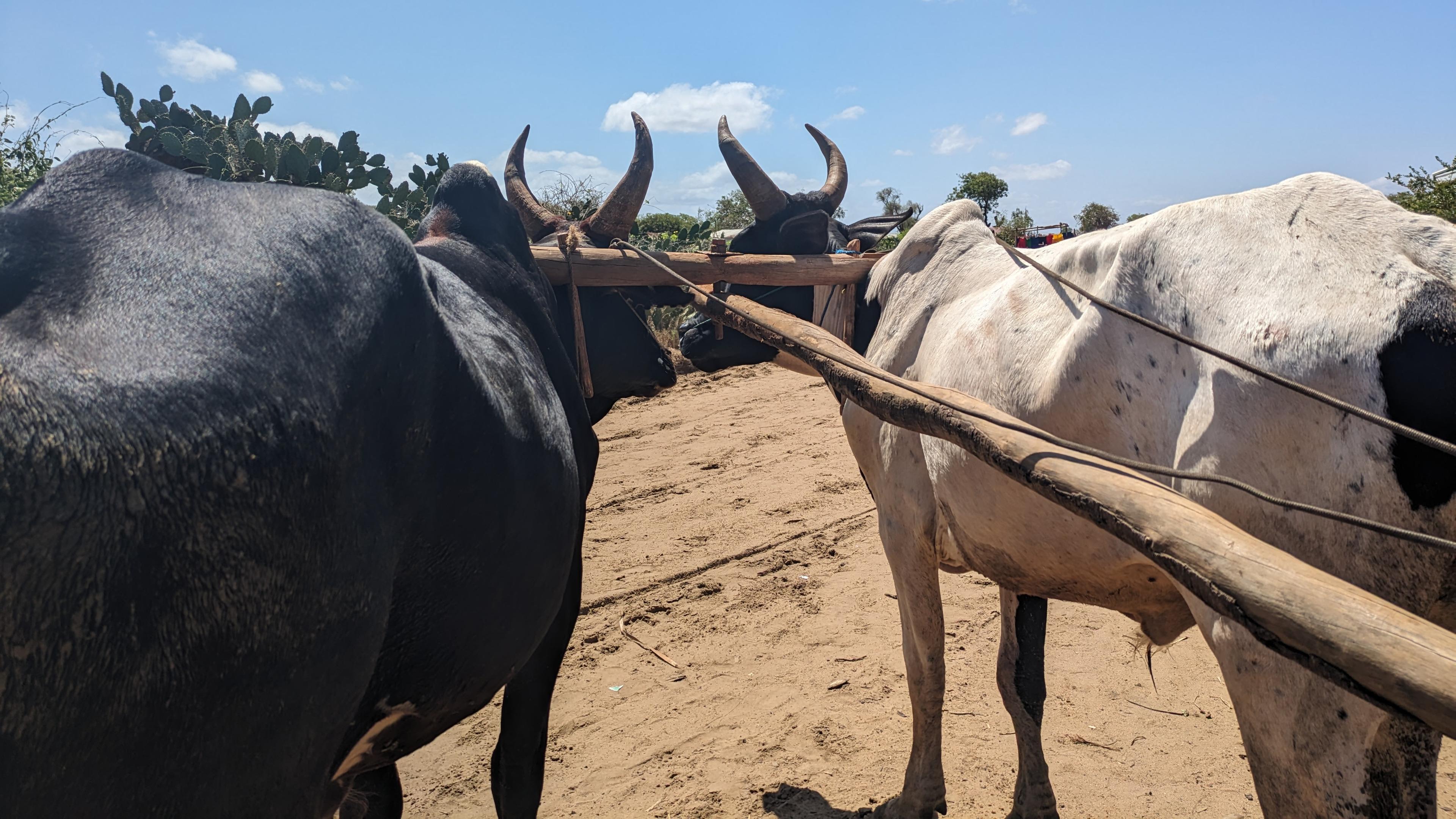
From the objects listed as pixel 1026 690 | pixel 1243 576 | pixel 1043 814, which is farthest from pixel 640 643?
pixel 1243 576

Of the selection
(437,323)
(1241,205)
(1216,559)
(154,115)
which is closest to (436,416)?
(437,323)

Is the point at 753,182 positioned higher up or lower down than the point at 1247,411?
higher up

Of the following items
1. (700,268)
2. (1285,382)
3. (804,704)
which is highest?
(700,268)

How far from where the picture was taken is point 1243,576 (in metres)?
1.15

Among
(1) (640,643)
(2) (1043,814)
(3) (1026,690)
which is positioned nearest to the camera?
(2) (1043,814)

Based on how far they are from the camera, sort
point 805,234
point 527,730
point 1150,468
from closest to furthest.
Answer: point 1150,468
point 527,730
point 805,234

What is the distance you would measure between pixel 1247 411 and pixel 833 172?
129 inches

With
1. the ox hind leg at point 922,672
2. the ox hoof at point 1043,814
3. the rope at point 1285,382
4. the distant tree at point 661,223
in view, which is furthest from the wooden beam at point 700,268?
the distant tree at point 661,223

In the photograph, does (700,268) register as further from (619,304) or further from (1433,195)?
(1433,195)

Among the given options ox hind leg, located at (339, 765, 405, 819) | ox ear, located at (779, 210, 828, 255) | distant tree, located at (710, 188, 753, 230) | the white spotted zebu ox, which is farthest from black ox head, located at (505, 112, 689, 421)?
distant tree, located at (710, 188, 753, 230)

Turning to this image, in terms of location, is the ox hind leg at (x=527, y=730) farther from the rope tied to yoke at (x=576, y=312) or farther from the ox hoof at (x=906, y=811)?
the ox hoof at (x=906, y=811)

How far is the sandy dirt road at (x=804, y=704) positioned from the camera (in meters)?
3.57

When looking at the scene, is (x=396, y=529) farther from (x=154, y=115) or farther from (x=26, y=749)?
(x=154, y=115)

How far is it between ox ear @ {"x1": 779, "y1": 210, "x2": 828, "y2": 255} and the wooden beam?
13 cm
